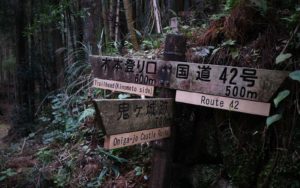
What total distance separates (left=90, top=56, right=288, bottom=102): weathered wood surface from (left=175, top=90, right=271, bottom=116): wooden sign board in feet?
0.10

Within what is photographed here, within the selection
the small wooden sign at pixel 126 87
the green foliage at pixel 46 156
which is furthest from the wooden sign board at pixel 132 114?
the green foliage at pixel 46 156

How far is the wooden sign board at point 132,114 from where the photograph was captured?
2.00 metres

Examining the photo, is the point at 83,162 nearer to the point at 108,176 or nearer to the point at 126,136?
the point at 108,176

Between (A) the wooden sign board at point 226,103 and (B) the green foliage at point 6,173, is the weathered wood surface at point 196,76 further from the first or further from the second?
(B) the green foliage at point 6,173

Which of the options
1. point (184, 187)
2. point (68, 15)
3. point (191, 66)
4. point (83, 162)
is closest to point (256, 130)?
point (191, 66)

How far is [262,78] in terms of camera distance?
2.25 m

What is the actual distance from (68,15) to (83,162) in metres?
5.21

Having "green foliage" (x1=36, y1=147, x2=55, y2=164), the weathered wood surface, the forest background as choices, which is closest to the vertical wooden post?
the weathered wood surface

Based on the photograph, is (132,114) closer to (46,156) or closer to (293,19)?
(293,19)

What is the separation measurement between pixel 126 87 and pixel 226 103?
0.95 meters

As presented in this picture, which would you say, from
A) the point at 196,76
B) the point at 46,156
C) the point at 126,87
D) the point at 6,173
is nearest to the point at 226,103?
the point at 196,76

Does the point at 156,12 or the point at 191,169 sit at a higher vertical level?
the point at 156,12

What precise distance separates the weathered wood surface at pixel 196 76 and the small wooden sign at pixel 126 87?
0.12 ft

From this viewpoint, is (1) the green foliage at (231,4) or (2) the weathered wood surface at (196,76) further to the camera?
(1) the green foliage at (231,4)
